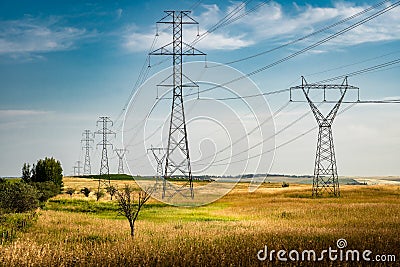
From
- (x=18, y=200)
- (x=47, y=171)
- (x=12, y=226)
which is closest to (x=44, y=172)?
(x=47, y=171)

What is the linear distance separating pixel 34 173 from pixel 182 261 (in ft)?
248

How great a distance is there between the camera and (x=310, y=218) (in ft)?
132

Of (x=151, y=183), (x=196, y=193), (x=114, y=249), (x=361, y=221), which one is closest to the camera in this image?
(x=114, y=249)

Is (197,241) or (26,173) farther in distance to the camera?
(26,173)

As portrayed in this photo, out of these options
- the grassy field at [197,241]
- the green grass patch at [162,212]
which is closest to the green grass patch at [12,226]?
the grassy field at [197,241]

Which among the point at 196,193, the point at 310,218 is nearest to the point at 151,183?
the point at 196,193

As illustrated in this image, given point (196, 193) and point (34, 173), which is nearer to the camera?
point (196, 193)

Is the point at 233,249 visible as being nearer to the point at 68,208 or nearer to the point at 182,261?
the point at 182,261

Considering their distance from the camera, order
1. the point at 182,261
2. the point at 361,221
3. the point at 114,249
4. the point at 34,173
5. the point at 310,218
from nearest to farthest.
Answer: the point at 182,261 < the point at 114,249 < the point at 361,221 < the point at 310,218 < the point at 34,173

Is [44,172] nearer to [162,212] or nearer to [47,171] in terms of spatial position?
[47,171]

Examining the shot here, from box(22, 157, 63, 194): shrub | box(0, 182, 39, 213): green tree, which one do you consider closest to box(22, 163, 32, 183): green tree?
box(22, 157, 63, 194): shrub

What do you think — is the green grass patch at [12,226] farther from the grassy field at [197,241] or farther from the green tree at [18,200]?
the green tree at [18,200]

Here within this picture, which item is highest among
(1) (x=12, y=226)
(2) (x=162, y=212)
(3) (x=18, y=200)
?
(3) (x=18, y=200)

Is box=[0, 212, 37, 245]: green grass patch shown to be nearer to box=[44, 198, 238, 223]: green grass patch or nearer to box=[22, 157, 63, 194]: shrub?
box=[44, 198, 238, 223]: green grass patch
